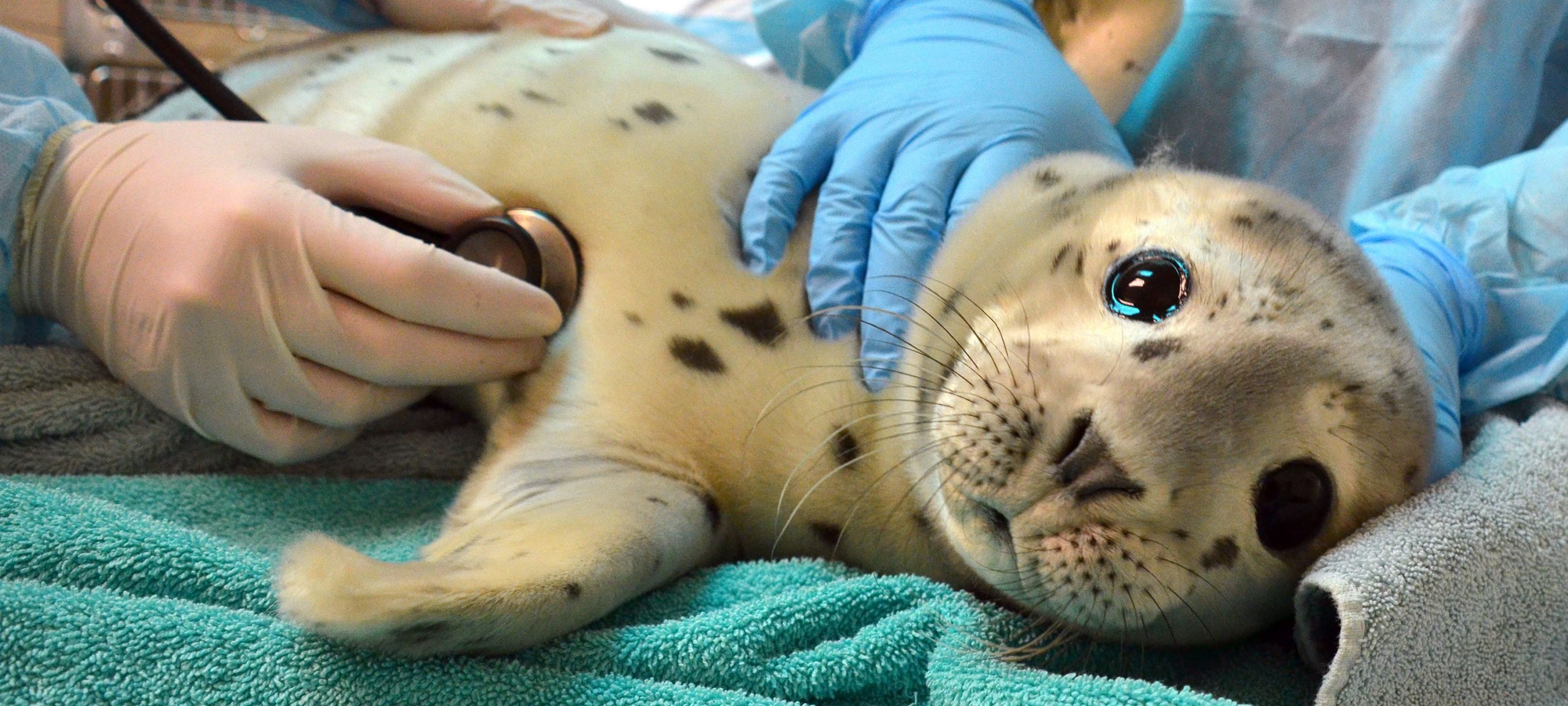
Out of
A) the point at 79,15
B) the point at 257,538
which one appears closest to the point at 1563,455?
the point at 257,538

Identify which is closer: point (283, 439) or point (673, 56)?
point (283, 439)

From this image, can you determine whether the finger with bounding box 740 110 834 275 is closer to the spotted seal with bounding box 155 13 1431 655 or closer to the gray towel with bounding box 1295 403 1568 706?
the spotted seal with bounding box 155 13 1431 655

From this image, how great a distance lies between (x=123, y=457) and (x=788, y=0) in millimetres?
1544

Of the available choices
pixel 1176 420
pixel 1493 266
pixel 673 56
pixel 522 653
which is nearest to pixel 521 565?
pixel 522 653

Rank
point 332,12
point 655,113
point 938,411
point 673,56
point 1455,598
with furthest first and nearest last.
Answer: point 332,12, point 673,56, point 655,113, point 938,411, point 1455,598

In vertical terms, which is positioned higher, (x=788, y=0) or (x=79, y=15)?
(x=788, y=0)

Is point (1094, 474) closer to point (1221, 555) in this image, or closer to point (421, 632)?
point (1221, 555)

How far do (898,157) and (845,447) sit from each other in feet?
1.42

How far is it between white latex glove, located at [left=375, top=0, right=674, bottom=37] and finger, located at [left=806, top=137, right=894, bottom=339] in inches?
30.5

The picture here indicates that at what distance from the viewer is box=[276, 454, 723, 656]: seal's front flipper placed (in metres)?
0.85

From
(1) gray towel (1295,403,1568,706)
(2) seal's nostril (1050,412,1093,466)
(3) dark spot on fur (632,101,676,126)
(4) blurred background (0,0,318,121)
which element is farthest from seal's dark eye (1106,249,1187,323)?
(4) blurred background (0,0,318,121)

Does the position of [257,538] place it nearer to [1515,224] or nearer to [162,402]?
[162,402]

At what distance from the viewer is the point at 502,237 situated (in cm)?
136

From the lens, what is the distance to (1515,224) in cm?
165
